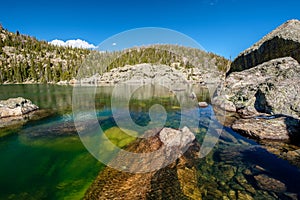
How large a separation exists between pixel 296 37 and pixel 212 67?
103m

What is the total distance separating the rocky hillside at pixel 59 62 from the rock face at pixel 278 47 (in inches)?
2480

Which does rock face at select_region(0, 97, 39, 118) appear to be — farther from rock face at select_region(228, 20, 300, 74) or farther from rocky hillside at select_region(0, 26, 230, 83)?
rocky hillside at select_region(0, 26, 230, 83)

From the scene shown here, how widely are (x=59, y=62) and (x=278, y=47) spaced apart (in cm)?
14406

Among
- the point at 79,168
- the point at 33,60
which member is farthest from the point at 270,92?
the point at 33,60

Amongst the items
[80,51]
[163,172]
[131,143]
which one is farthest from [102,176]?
[80,51]

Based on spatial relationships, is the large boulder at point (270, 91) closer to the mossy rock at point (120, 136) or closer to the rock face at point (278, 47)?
the rock face at point (278, 47)

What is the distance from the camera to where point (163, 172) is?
26.0 ft

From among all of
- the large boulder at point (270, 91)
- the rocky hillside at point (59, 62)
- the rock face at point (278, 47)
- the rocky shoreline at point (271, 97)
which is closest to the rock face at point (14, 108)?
the rocky shoreline at point (271, 97)

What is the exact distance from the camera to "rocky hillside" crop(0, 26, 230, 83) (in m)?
107

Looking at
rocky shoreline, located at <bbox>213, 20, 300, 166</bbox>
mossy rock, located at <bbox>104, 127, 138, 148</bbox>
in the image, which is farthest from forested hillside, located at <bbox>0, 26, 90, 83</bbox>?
mossy rock, located at <bbox>104, 127, 138, 148</bbox>

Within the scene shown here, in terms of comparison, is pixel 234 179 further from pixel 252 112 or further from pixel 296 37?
pixel 296 37

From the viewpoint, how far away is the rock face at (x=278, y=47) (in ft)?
69.3

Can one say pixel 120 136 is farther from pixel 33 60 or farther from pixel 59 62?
pixel 59 62

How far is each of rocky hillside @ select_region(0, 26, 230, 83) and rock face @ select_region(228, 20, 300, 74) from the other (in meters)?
63.0
